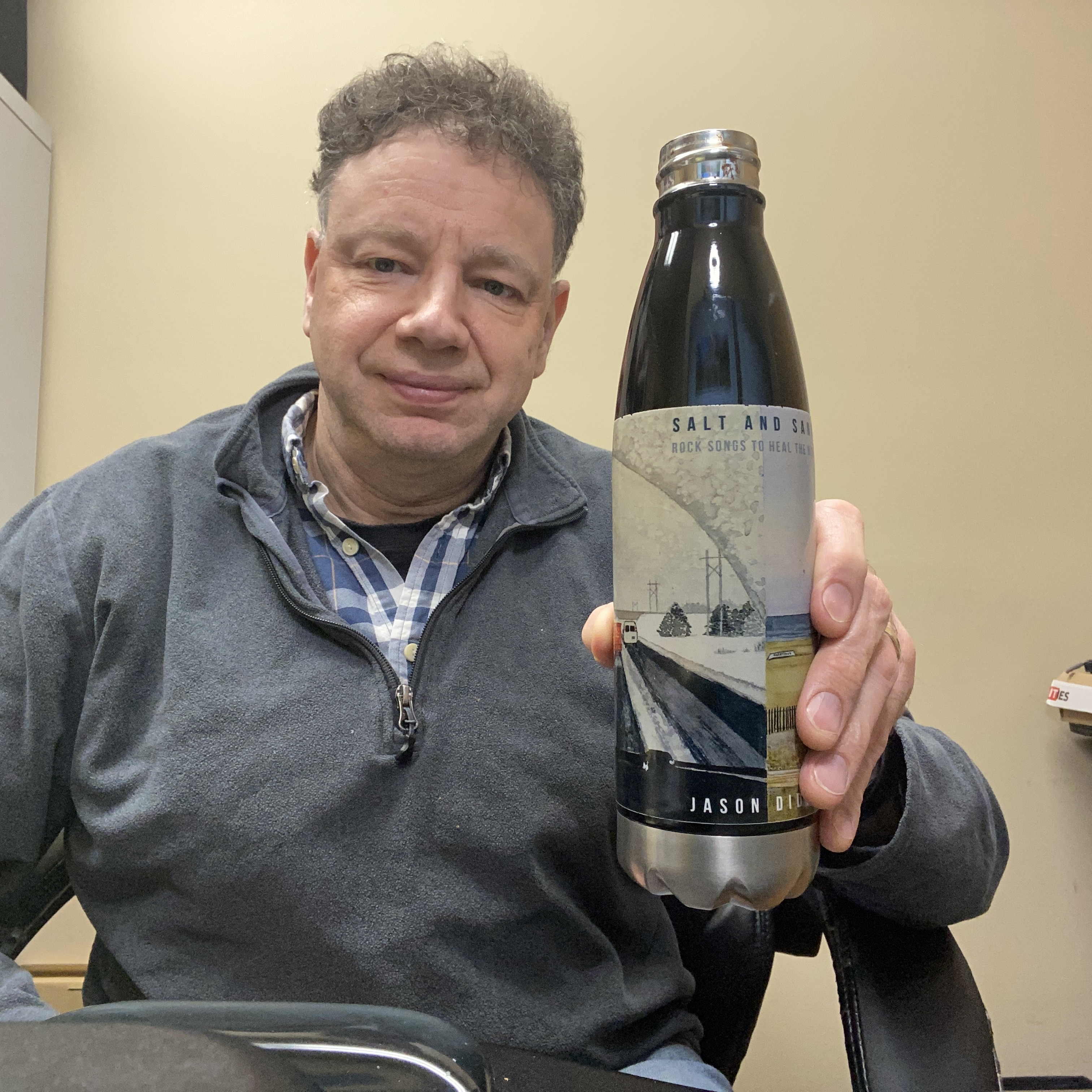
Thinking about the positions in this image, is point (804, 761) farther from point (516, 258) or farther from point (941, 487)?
point (941, 487)

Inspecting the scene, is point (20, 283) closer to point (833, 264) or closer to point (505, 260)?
point (505, 260)

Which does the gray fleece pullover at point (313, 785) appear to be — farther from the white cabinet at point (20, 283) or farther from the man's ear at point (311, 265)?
the white cabinet at point (20, 283)

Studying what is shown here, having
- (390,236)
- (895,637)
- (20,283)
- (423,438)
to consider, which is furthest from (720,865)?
(20,283)

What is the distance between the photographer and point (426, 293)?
76 cm

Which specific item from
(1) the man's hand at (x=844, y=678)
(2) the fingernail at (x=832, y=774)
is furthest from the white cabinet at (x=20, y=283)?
(2) the fingernail at (x=832, y=774)

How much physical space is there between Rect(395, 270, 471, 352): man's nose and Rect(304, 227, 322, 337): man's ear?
5.6 inches

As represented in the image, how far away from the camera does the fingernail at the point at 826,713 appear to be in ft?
1.35

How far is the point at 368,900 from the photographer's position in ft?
2.23

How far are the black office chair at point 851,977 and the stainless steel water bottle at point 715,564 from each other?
20 cm

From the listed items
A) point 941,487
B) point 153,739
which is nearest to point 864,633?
point 153,739

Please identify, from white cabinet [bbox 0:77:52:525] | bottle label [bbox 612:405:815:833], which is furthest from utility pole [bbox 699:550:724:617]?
white cabinet [bbox 0:77:52:525]

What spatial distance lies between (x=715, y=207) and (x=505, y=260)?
40cm

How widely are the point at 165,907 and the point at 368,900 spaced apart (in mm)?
189

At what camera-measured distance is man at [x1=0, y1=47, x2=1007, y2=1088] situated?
26.6 inches
